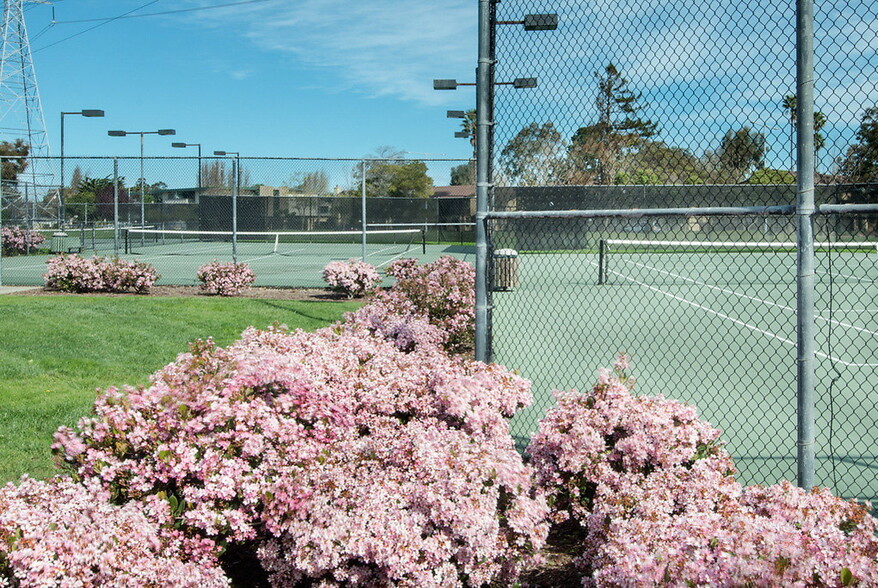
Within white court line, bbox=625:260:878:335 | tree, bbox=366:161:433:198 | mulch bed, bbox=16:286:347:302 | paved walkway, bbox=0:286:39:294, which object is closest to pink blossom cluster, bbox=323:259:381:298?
mulch bed, bbox=16:286:347:302

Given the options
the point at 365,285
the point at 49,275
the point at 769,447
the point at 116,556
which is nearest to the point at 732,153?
the point at 769,447

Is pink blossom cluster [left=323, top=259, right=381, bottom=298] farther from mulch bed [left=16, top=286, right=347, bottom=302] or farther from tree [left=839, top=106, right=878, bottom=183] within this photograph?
tree [left=839, top=106, right=878, bottom=183]

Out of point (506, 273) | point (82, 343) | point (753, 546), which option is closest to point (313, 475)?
point (753, 546)

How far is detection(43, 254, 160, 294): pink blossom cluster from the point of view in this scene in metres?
15.8

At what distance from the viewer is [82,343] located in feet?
30.9

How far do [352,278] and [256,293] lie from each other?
2.18m

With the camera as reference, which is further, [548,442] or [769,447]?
[769,447]

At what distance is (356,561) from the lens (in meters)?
3.34

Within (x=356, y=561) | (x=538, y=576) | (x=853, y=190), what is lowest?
(x=538, y=576)

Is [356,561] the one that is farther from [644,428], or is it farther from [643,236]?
[643,236]

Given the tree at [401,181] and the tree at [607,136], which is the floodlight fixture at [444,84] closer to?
the tree at [607,136]

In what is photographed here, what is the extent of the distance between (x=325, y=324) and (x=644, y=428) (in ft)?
27.2

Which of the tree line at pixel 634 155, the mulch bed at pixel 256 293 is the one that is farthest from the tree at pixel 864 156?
the mulch bed at pixel 256 293

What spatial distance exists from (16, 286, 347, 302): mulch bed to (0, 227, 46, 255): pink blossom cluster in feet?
53.3
